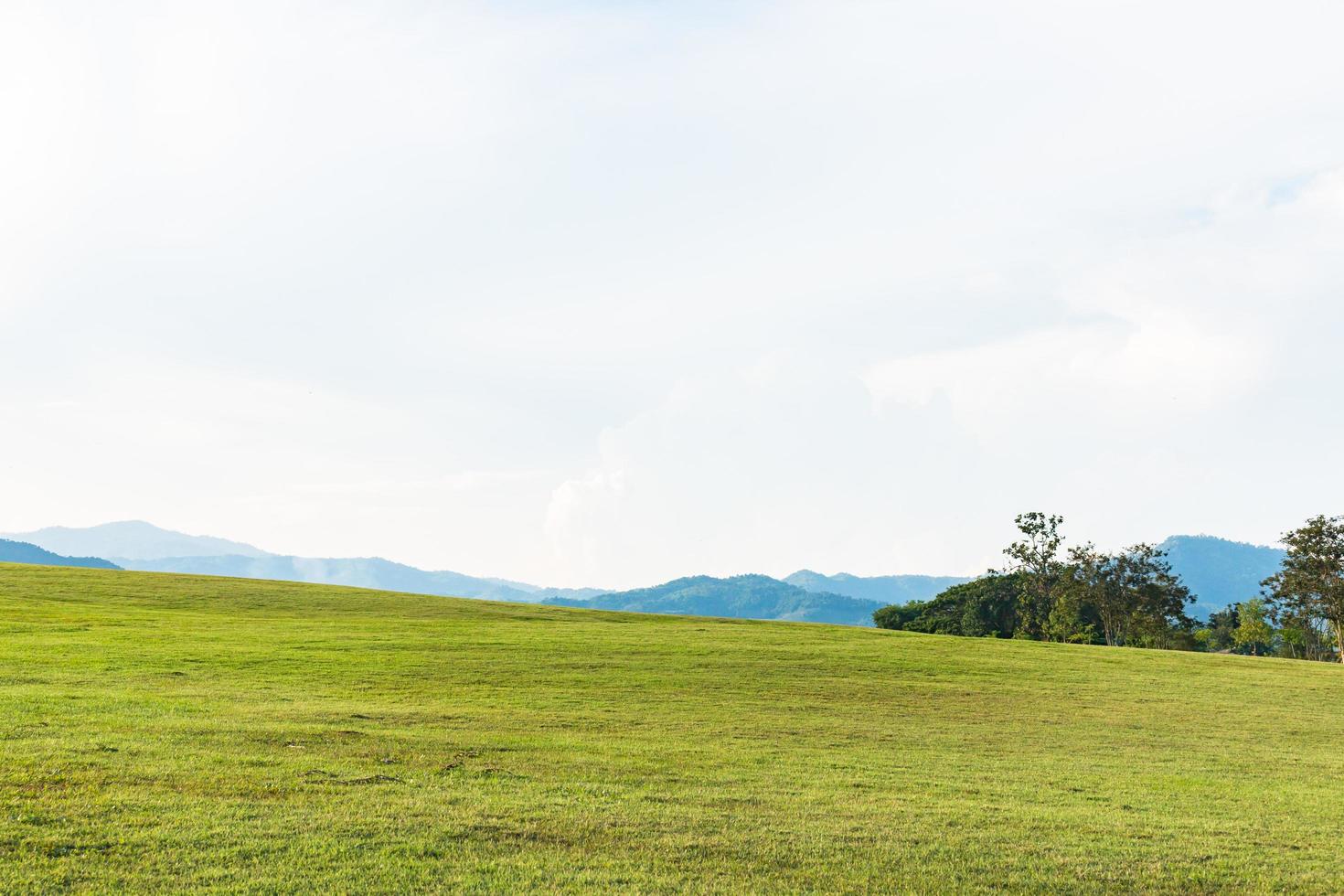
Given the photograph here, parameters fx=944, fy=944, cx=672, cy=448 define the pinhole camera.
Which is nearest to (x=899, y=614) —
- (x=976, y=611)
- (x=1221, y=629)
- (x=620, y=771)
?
(x=976, y=611)

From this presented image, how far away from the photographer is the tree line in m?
86.4

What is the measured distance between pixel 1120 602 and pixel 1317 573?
64.6ft

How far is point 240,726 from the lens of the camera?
715 inches

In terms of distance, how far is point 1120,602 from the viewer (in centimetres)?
10169

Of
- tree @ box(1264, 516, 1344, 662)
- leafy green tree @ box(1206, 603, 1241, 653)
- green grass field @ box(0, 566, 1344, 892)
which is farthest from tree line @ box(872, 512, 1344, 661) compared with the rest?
green grass field @ box(0, 566, 1344, 892)

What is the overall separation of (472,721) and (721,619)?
138 feet

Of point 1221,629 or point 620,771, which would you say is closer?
point 620,771

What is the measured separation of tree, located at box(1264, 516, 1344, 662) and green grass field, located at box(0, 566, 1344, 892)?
2278 inches

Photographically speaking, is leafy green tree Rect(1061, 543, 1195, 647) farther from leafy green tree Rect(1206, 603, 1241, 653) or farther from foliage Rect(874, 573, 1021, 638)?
leafy green tree Rect(1206, 603, 1241, 653)

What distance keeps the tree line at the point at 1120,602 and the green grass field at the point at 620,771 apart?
58688 millimetres

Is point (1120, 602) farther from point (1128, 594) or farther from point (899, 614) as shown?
point (899, 614)

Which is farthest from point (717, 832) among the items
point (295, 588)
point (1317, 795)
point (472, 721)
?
point (295, 588)

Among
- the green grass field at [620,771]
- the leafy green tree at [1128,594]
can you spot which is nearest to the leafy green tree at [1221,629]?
the leafy green tree at [1128,594]

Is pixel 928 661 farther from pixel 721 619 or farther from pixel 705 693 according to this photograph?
pixel 721 619
